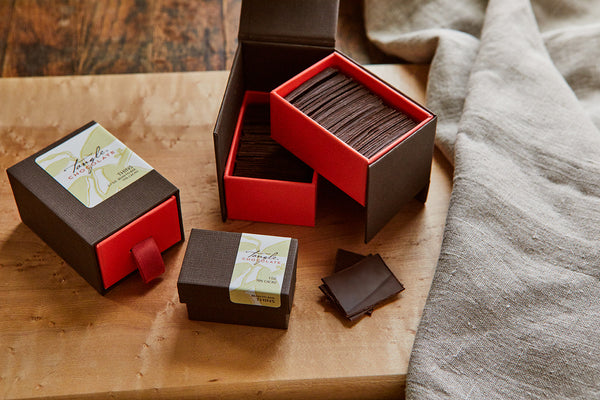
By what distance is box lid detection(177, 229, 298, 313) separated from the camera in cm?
110

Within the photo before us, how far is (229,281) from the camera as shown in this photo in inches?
→ 43.3

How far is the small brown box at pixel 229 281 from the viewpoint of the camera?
1.10 metres

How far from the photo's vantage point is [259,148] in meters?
1.33

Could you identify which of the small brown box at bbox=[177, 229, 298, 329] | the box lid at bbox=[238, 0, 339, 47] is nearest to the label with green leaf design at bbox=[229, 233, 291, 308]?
the small brown box at bbox=[177, 229, 298, 329]

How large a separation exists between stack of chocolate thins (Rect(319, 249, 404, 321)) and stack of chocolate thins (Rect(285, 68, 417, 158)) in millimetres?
198

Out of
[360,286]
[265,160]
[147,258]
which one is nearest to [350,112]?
[265,160]

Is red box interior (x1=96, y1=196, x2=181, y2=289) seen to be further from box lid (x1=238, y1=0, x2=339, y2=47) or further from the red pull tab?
box lid (x1=238, y1=0, x2=339, y2=47)

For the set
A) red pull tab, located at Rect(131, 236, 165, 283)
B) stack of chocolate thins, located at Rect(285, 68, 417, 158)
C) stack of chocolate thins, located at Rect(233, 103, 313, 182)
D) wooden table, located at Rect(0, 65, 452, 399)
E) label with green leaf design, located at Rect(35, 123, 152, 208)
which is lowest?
wooden table, located at Rect(0, 65, 452, 399)

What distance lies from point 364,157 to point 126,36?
3.41 feet

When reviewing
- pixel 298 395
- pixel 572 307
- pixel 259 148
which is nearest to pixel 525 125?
pixel 572 307

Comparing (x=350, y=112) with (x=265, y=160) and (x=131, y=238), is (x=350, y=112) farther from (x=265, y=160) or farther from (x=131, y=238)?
(x=131, y=238)

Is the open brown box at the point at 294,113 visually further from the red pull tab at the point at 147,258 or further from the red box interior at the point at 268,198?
the red pull tab at the point at 147,258

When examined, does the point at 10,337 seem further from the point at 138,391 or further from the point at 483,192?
the point at 483,192

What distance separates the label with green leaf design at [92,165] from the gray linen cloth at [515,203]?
552mm
